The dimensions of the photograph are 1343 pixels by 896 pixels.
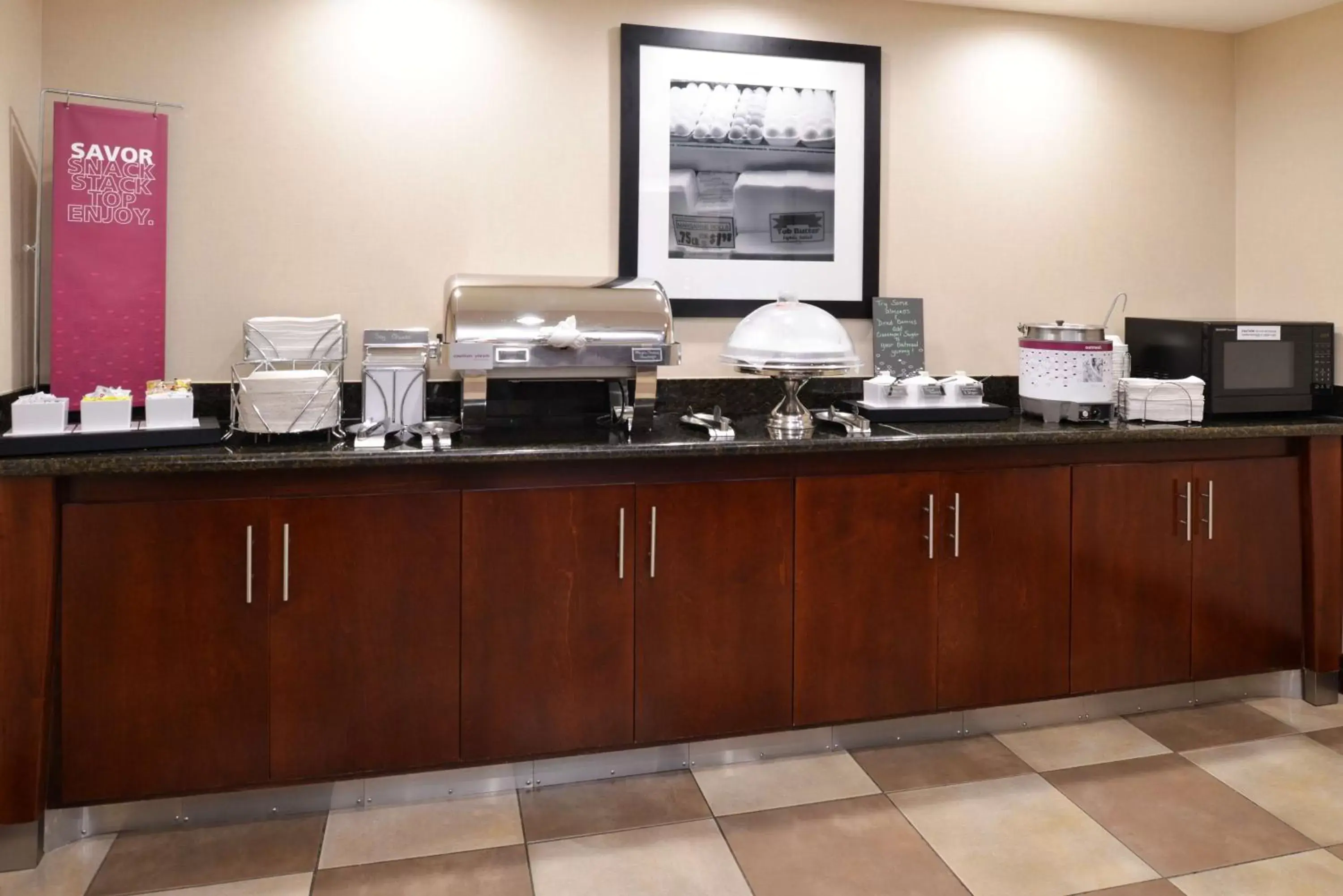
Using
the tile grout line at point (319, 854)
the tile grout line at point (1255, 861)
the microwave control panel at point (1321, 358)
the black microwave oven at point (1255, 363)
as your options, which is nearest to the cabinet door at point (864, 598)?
the tile grout line at point (1255, 861)

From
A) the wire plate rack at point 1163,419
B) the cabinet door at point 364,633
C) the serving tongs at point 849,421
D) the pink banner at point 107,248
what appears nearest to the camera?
the cabinet door at point 364,633

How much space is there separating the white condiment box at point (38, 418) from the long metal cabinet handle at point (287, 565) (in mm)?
549

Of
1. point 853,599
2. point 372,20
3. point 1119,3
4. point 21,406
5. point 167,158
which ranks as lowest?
point 853,599

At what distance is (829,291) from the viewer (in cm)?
321

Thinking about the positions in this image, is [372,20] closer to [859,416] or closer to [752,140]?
[752,140]

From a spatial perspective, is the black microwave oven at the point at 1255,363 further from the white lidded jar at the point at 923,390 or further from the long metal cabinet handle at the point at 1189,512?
the white lidded jar at the point at 923,390

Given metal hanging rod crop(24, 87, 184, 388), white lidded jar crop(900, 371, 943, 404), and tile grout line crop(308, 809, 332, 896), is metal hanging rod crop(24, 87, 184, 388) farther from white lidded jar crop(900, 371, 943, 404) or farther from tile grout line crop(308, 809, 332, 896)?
white lidded jar crop(900, 371, 943, 404)

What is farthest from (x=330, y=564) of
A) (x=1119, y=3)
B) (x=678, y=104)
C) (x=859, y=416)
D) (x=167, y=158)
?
(x=1119, y=3)

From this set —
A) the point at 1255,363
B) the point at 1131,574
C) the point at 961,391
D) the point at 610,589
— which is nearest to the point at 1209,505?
the point at 1131,574

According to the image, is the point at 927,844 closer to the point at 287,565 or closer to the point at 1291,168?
the point at 287,565

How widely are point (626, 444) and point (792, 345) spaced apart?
2.02 ft

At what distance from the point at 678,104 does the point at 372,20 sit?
0.96 meters

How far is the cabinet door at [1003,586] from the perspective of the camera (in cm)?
269

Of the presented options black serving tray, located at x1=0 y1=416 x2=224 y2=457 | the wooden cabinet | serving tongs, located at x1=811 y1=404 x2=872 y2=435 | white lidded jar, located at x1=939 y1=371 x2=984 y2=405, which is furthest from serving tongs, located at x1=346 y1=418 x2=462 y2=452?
the wooden cabinet
